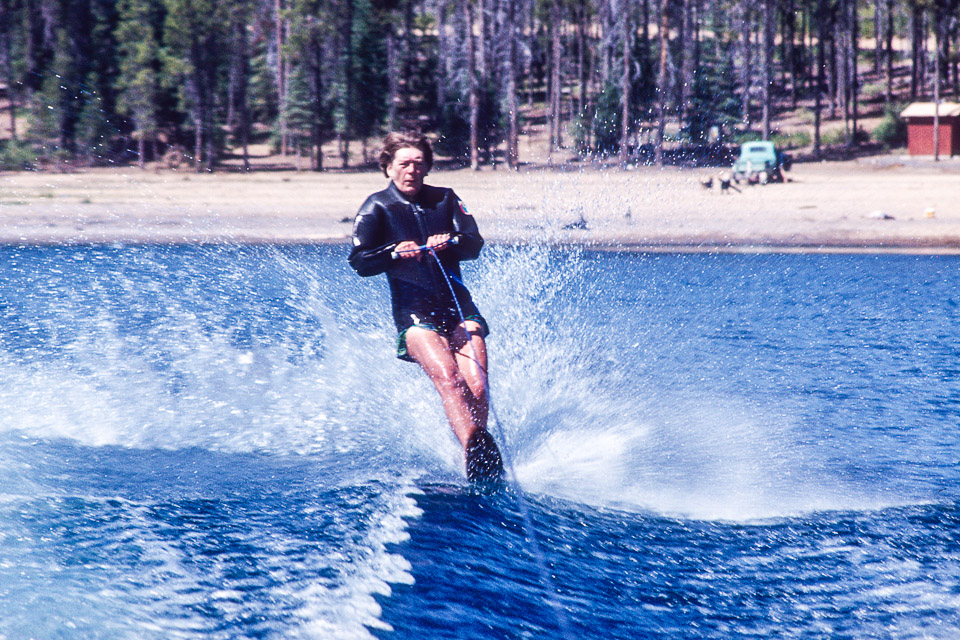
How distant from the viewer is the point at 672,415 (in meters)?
7.68

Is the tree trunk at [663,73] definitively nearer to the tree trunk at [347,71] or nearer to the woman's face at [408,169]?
the tree trunk at [347,71]

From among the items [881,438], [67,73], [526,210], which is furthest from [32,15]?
[881,438]

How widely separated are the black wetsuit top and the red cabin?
32.5m

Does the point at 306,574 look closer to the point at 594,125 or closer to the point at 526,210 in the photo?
the point at 526,210

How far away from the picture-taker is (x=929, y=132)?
114 feet

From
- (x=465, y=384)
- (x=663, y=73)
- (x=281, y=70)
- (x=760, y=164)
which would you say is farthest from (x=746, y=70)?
(x=465, y=384)

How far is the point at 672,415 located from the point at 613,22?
3463cm

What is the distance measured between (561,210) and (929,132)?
2032 centimetres

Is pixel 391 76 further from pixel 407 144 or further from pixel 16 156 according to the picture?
pixel 407 144

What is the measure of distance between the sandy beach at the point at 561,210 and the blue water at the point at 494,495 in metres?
6.09

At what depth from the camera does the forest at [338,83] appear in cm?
3284

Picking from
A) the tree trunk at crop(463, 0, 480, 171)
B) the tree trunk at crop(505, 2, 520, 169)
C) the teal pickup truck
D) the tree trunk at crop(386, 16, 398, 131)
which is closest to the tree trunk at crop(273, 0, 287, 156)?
the tree trunk at crop(386, 16, 398, 131)

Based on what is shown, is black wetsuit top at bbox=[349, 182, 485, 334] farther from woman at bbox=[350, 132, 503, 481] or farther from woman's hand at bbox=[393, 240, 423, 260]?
woman's hand at bbox=[393, 240, 423, 260]

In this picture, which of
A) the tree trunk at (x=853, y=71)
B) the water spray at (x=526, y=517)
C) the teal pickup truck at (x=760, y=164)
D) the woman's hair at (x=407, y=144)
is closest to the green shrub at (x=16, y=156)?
the teal pickup truck at (x=760, y=164)
